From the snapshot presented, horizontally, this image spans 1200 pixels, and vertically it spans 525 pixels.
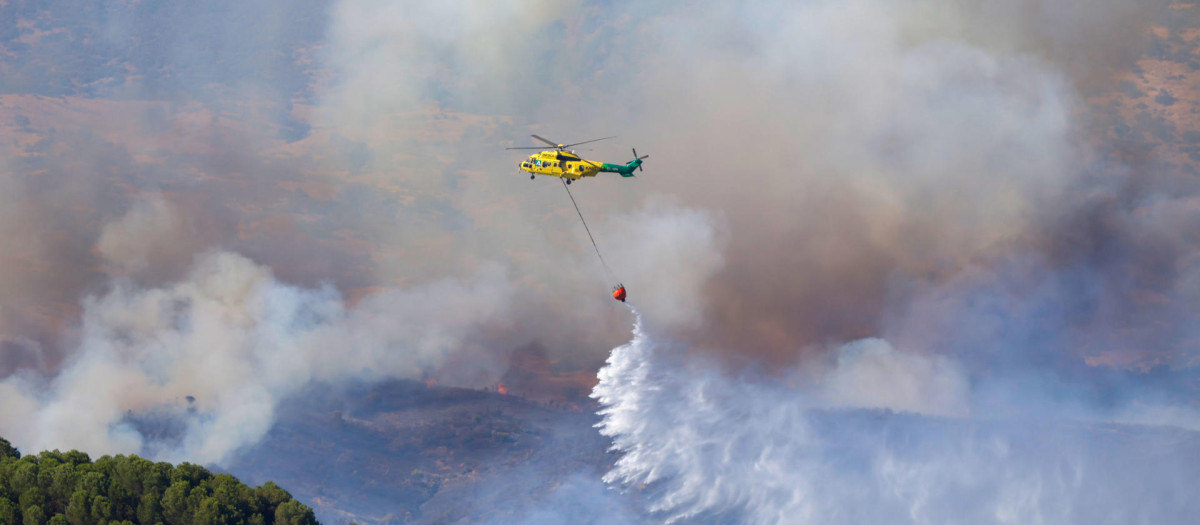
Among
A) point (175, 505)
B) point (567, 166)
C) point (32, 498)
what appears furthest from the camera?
point (175, 505)

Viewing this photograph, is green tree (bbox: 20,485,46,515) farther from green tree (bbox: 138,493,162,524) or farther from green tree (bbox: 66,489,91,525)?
green tree (bbox: 138,493,162,524)

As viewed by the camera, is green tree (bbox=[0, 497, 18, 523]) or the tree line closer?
green tree (bbox=[0, 497, 18, 523])

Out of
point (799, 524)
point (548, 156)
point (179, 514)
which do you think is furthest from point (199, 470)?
point (799, 524)

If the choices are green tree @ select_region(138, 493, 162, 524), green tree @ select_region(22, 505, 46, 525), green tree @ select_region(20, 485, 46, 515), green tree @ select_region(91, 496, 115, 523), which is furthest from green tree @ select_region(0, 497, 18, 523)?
green tree @ select_region(138, 493, 162, 524)

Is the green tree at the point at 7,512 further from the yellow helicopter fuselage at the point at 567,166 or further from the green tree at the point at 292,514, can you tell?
the yellow helicopter fuselage at the point at 567,166

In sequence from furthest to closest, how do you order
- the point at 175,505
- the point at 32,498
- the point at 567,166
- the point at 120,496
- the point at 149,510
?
the point at 175,505, the point at 120,496, the point at 149,510, the point at 32,498, the point at 567,166

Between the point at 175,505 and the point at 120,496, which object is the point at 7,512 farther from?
the point at 175,505

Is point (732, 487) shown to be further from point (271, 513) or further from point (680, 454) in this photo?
point (271, 513)

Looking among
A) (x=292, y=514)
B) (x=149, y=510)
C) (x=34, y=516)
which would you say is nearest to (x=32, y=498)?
(x=34, y=516)

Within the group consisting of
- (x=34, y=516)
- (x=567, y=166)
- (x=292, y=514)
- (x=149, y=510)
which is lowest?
(x=34, y=516)
